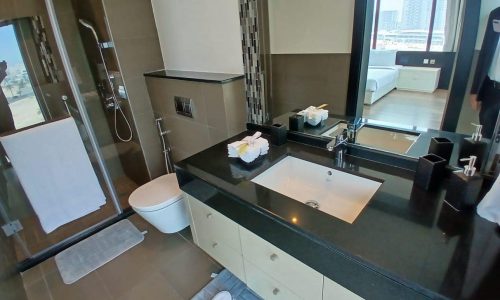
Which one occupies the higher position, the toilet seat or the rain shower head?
the rain shower head

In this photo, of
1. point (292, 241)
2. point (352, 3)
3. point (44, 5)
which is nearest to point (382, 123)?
point (352, 3)

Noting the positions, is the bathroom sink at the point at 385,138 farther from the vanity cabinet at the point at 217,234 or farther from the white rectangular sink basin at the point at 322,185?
the vanity cabinet at the point at 217,234

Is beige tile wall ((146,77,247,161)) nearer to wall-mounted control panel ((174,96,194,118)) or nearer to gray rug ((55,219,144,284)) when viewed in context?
wall-mounted control panel ((174,96,194,118))

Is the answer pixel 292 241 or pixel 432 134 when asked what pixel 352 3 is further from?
pixel 292 241

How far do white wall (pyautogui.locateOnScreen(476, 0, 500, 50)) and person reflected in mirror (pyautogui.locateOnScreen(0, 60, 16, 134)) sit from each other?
9.09 ft

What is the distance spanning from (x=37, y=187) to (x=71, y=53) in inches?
43.9

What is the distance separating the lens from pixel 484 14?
900 millimetres

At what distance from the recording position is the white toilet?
180 cm

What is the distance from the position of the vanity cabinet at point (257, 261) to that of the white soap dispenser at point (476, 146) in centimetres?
72

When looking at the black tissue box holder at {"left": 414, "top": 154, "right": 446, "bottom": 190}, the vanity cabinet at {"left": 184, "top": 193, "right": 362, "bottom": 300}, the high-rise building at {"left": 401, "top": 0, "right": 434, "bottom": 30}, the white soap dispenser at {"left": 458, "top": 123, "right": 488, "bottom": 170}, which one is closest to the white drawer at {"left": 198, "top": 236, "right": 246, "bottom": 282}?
the vanity cabinet at {"left": 184, "top": 193, "right": 362, "bottom": 300}

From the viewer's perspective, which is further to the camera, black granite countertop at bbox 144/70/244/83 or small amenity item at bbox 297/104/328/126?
black granite countertop at bbox 144/70/244/83

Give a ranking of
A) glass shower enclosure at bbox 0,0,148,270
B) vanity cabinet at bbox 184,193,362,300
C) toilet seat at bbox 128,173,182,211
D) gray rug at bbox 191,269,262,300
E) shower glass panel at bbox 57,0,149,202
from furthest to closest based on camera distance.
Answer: shower glass panel at bbox 57,0,149,202, glass shower enclosure at bbox 0,0,148,270, toilet seat at bbox 128,173,182,211, gray rug at bbox 191,269,262,300, vanity cabinet at bbox 184,193,362,300

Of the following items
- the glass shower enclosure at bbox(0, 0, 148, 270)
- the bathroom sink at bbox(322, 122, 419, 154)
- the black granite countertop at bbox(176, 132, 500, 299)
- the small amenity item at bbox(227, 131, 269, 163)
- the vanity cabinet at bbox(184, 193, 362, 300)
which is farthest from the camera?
the glass shower enclosure at bbox(0, 0, 148, 270)

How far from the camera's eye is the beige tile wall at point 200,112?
173 cm
